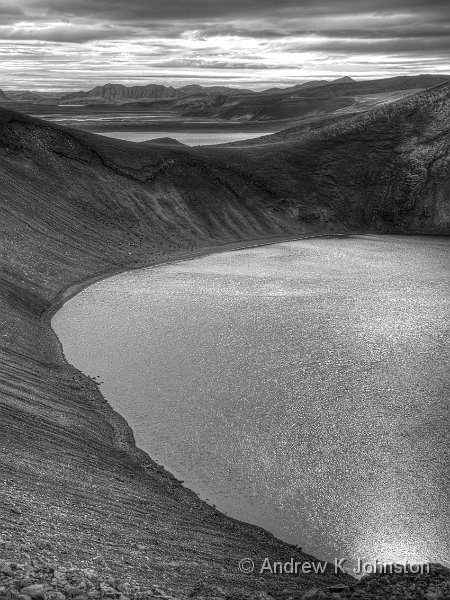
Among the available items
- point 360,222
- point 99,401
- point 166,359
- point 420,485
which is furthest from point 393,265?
point 420,485

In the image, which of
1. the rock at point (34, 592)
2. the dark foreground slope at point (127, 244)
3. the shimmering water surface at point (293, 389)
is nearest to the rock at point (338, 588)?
the dark foreground slope at point (127, 244)

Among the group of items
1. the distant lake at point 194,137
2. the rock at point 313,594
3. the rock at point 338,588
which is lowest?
the rock at point 338,588

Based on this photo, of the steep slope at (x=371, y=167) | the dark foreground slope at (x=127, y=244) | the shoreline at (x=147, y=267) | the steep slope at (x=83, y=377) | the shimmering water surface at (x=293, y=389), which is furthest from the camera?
the steep slope at (x=371, y=167)

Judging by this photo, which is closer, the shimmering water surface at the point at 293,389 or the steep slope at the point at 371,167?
the shimmering water surface at the point at 293,389

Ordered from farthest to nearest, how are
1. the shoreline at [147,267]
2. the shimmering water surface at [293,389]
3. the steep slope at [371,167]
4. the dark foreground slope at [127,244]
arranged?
the steep slope at [371,167], the shoreline at [147,267], the shimmering water surface at [293,389], the dark foreground slope at [127,244]

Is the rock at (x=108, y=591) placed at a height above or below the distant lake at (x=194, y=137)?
below

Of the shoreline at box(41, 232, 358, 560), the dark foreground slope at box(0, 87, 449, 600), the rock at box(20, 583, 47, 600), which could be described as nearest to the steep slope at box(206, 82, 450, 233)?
the dark foreground slope at box(0, 87, 449, 600)

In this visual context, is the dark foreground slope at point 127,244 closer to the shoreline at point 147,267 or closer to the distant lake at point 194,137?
the shoreline at point 147,267

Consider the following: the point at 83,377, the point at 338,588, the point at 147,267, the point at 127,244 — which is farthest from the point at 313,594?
the point at 127,244
